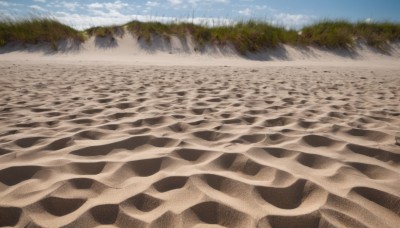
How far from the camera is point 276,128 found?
8.96 ft

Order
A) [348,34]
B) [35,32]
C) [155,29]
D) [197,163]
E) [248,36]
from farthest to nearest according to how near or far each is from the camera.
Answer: [348,34], [155,29], [248,36], [35,32], [197,163]

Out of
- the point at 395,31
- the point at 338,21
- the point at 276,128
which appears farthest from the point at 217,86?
the point at 395,31

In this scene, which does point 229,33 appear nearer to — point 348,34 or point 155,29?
point 155,29

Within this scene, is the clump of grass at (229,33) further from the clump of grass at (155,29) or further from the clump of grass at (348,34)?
the clump of grass at (348,34)

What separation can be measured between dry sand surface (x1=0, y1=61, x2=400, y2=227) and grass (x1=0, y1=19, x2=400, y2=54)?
9.40 meters

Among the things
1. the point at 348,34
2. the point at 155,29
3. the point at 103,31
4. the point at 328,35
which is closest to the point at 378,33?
the point at 348,34

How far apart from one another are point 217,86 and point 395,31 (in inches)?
536

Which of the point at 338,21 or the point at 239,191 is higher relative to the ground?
the point at 338,21

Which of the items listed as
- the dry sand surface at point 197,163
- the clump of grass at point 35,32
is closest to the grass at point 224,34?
the clump of grass at point 35,32

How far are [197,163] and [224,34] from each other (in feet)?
37.8

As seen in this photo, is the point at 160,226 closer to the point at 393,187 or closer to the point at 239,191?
the point at 239,191

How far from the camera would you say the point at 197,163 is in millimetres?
1994

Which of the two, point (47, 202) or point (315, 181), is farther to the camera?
point (315, 181)

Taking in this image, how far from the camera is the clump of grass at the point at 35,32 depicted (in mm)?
12109
